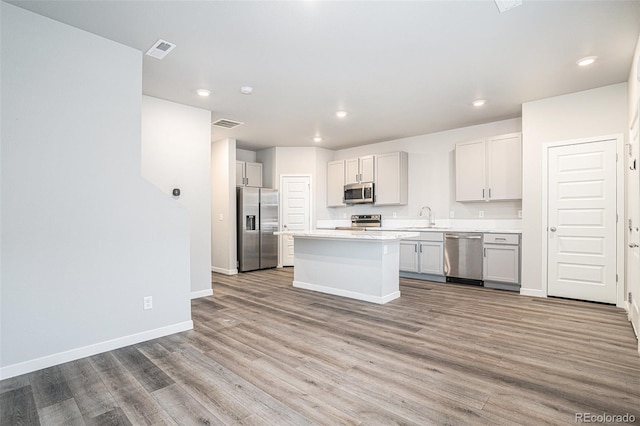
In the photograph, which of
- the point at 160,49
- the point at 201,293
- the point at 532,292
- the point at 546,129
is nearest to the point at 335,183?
the point at 201,293

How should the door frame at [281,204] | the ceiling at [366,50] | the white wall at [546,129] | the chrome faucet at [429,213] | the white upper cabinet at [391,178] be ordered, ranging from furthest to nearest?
1. the door frame at [281,204]
2. the white upper cabinet at [391,178]
3. the chrome faucet at [429,213]
4. the white wall at [546,129]
5. the ceiling at [366,50]

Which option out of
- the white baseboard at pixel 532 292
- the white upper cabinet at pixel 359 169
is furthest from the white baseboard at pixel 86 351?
the white upper cabinet at pixel 359 169

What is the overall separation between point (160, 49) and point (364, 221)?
16.7 ft

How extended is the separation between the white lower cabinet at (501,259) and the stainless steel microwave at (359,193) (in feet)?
7.87

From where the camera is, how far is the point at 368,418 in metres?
1.82

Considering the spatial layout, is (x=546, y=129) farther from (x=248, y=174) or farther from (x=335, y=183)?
(x=248, y=174)

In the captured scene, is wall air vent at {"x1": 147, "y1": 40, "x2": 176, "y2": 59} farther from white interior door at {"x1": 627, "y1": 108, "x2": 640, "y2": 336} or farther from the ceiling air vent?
white interior door at {"x1": 627, "y1": 108, "x2": 640, "y2": 336}

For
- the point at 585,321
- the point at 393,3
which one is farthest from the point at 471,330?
the point at 393,3

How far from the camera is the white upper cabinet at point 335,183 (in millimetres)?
7199

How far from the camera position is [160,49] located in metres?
3.05

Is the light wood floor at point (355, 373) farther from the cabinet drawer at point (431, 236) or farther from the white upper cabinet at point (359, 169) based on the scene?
the white upper cabinet at point (359, 169)

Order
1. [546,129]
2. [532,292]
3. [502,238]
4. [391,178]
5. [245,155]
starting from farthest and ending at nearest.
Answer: [245,155] < [391,178] < [502,238] < [532,292] < [546,129]

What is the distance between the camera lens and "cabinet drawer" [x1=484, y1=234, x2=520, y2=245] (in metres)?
4.74

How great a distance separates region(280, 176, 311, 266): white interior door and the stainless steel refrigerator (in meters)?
0.20
